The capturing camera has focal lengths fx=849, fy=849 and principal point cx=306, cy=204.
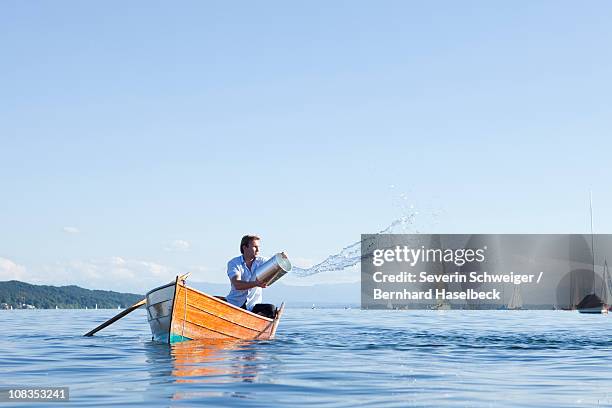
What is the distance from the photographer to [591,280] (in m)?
98.2

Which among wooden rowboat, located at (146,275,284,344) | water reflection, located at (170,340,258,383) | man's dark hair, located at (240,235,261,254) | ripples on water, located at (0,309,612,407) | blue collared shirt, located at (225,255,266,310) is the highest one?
man's dark hair, located at (240,235,261,254)

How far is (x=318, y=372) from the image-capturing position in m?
13.2

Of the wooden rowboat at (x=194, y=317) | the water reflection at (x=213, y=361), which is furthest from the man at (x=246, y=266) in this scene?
the water reflection at (x=213, y=361)

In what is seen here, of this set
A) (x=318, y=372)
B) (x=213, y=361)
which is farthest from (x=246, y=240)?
(x=318, y=372)

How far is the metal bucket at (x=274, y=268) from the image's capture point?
18688 mm

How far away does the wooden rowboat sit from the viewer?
18609mm

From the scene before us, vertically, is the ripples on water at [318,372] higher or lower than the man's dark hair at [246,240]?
lower

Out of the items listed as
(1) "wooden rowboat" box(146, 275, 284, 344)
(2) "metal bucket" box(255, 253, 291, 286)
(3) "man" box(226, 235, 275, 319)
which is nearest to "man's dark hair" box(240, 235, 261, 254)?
(3) "man" box(226, 235, 275, 319)

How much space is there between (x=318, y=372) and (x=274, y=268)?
5.69 meters

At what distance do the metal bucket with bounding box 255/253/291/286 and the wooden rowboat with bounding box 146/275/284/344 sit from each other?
922 millimetres

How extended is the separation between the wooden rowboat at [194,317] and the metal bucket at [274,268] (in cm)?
92

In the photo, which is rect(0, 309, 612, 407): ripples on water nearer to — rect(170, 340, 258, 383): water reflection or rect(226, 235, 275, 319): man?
rect(170, 340, 258, 383): water reflection

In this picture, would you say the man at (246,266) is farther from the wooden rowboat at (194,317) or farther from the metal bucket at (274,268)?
Result: the wooden rowboat at (194,317)

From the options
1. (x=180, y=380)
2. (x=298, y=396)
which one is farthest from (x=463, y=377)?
(x=180, y=380)
